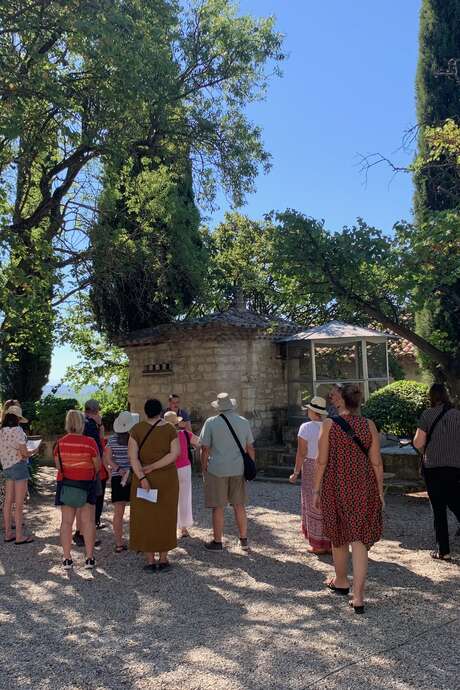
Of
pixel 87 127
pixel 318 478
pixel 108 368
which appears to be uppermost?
pixel 87 127

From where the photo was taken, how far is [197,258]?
14.2m

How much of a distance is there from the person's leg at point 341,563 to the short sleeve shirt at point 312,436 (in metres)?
1.48

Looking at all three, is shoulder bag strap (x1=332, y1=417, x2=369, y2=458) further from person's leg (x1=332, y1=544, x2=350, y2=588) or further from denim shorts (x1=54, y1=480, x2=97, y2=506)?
denim shorts (x1=54, y1=480, x2=97, y2=506)

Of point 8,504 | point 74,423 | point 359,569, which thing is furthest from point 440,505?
point 8,504

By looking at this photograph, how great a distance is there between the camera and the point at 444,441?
5.91 m

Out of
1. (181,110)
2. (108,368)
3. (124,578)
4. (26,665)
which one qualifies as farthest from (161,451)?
(108,368)

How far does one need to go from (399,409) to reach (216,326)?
4980 millimetres

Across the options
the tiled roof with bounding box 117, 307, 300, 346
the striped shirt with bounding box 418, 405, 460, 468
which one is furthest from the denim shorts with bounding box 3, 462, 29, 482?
the tiled roof with bounding box 117, 307, 300, 346

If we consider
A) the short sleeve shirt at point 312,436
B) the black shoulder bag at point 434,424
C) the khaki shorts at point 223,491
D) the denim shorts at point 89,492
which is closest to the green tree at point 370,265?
the black shoulder bag at point 434,424

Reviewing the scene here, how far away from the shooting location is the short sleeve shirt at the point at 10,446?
22.9ft

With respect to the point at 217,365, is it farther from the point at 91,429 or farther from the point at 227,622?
the point at 227,622

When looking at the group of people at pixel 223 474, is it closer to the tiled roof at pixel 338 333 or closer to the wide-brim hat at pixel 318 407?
the wide-brim hat at pixel 318 407

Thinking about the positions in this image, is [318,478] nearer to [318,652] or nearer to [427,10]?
[318,652]

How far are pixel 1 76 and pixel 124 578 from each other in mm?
6713
